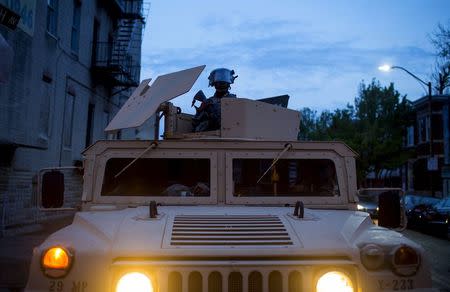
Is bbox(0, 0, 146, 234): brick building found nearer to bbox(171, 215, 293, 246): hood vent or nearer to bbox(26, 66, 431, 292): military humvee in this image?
bbox(26, 66, 431, 292): military humvee

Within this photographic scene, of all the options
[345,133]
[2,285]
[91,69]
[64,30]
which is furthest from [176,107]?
[345,133]

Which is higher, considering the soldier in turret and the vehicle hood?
the soldier in turret

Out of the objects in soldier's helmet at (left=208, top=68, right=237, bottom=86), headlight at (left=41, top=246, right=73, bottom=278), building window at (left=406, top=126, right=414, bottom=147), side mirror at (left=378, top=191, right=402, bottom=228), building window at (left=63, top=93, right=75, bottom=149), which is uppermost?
building window at (left=406, top=126, right=414, bottom=147)

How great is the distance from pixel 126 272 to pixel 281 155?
2116 mm

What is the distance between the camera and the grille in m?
3.16

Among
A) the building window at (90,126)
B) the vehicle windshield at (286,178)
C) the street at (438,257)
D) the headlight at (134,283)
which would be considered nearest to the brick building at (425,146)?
the street at (438,257)

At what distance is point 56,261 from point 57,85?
1359 cm

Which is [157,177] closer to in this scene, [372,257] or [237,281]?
[237,281]

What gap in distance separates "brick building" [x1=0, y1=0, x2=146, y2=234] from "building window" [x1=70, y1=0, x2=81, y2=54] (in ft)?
0.11

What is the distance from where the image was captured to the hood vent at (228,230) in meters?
3.42

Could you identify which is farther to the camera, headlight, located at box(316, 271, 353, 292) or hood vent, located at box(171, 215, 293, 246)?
hood vent, located at box(171, 215, 293, 246)

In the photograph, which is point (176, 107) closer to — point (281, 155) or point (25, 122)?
point (281, 155)

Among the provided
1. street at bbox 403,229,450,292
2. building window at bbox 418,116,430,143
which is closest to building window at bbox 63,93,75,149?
street at bbox 403,229,450,292

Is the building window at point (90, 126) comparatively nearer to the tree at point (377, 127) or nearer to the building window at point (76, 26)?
the building window at point (76, 26)
